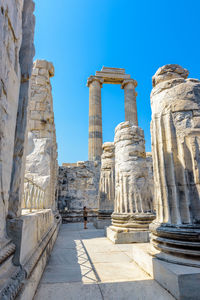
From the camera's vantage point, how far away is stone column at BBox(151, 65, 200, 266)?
8.61 feet

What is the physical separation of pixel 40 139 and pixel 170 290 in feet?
17.2

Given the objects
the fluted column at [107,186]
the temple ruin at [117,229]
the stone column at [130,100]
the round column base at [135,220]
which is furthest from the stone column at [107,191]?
the stone column at [130,100]

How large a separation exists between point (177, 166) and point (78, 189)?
1026cm

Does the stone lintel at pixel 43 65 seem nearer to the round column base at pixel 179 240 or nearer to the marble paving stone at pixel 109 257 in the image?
the marble paving stone at pixel 109 257

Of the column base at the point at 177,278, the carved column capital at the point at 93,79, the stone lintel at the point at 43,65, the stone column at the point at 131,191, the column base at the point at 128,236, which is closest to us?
the column base at the point at 177,278

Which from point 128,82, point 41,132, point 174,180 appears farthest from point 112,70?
point 174,180

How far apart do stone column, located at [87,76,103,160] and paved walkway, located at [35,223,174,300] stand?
14.3 m

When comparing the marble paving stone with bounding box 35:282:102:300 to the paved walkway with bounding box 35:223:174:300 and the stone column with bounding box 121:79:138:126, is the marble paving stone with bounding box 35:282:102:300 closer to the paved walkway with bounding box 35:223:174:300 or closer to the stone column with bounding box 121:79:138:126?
the paved walkway with bounding box 35:223:174:300

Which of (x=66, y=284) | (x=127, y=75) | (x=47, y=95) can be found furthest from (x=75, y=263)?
(x=127, y=75)

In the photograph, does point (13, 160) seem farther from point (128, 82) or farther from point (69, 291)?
point (128, 82)

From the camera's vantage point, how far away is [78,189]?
495 inches

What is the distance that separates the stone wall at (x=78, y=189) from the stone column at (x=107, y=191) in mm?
3480

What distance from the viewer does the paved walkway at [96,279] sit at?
235 cm

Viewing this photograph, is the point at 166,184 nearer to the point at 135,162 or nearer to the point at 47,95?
the point at 135,162
